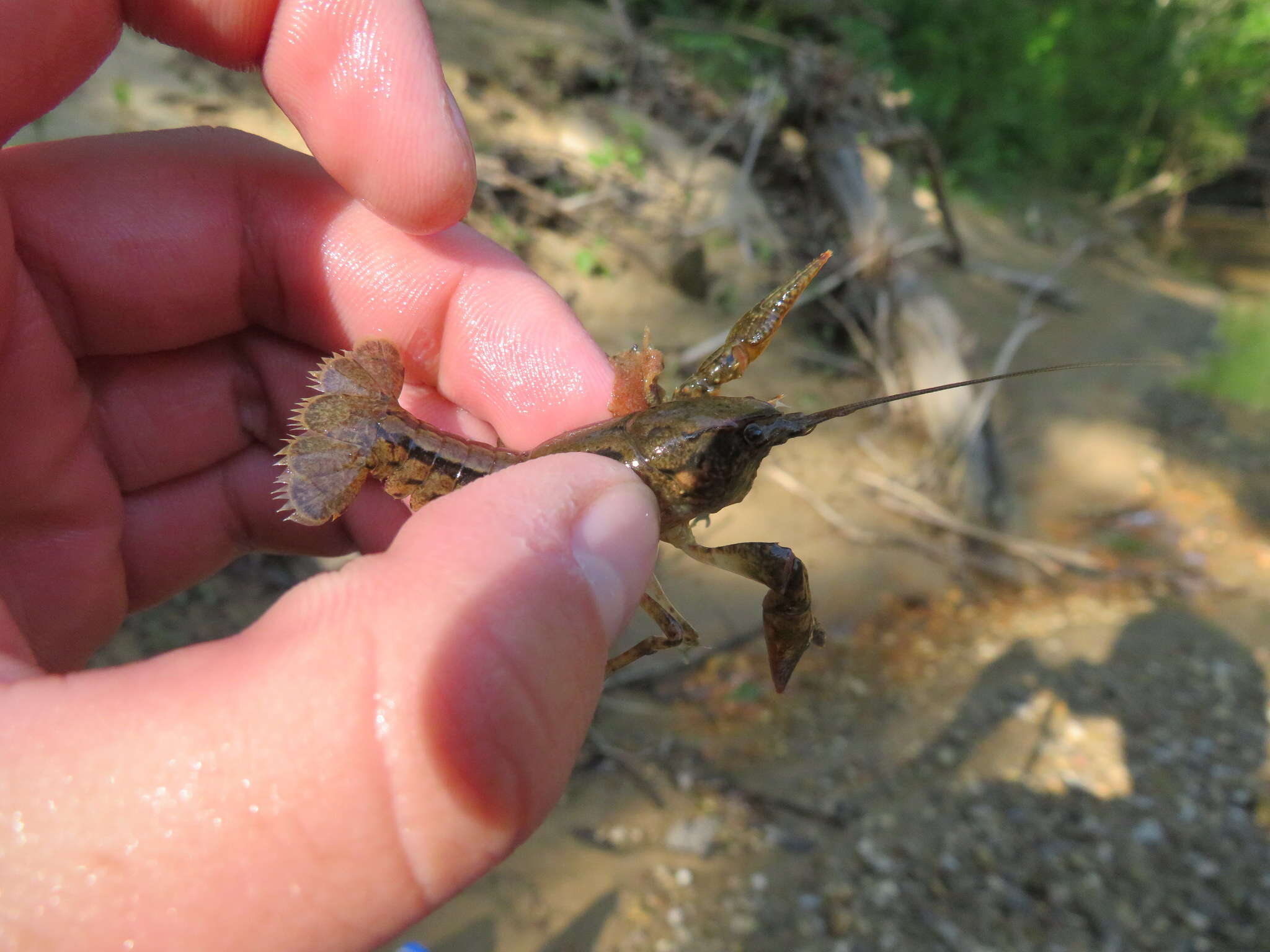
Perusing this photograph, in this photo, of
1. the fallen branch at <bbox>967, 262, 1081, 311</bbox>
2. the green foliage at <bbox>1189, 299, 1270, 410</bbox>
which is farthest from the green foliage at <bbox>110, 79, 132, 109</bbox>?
the green foliage at <bbox>1189, 299, 1270, 410</bbox>

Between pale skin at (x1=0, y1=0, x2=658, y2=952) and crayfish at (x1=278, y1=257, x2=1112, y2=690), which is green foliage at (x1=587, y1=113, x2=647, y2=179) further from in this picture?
crayfish at (x1=278, y1=257, x2=1112, y2=690)

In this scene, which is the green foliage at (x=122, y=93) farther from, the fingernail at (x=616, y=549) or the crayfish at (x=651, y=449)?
the fingernail at (x=616, y=549)

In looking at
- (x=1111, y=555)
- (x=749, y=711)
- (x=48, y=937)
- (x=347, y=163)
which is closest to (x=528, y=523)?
(x=48, y=937)

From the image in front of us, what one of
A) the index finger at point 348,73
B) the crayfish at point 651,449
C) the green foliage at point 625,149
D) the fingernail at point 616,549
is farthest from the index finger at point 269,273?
the green foliage at point 625,149

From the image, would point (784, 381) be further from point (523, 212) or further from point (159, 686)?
point (159, 686)

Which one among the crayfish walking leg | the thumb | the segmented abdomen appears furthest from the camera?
the segmented abdomen

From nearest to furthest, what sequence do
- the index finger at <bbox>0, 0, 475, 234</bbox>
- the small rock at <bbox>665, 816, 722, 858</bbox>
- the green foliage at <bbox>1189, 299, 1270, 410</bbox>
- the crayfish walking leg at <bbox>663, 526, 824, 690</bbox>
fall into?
the index finger at <bbox>0, 0, 475, 234</bbox>
the crayfish walking leg at <bbox>663, 526, 824, 690</bbox>
the small rock at <bbox>665, 816, 722, 858</bbox>
the green foliage at <bbox>1189, 299, 1270, 410</bbox>
